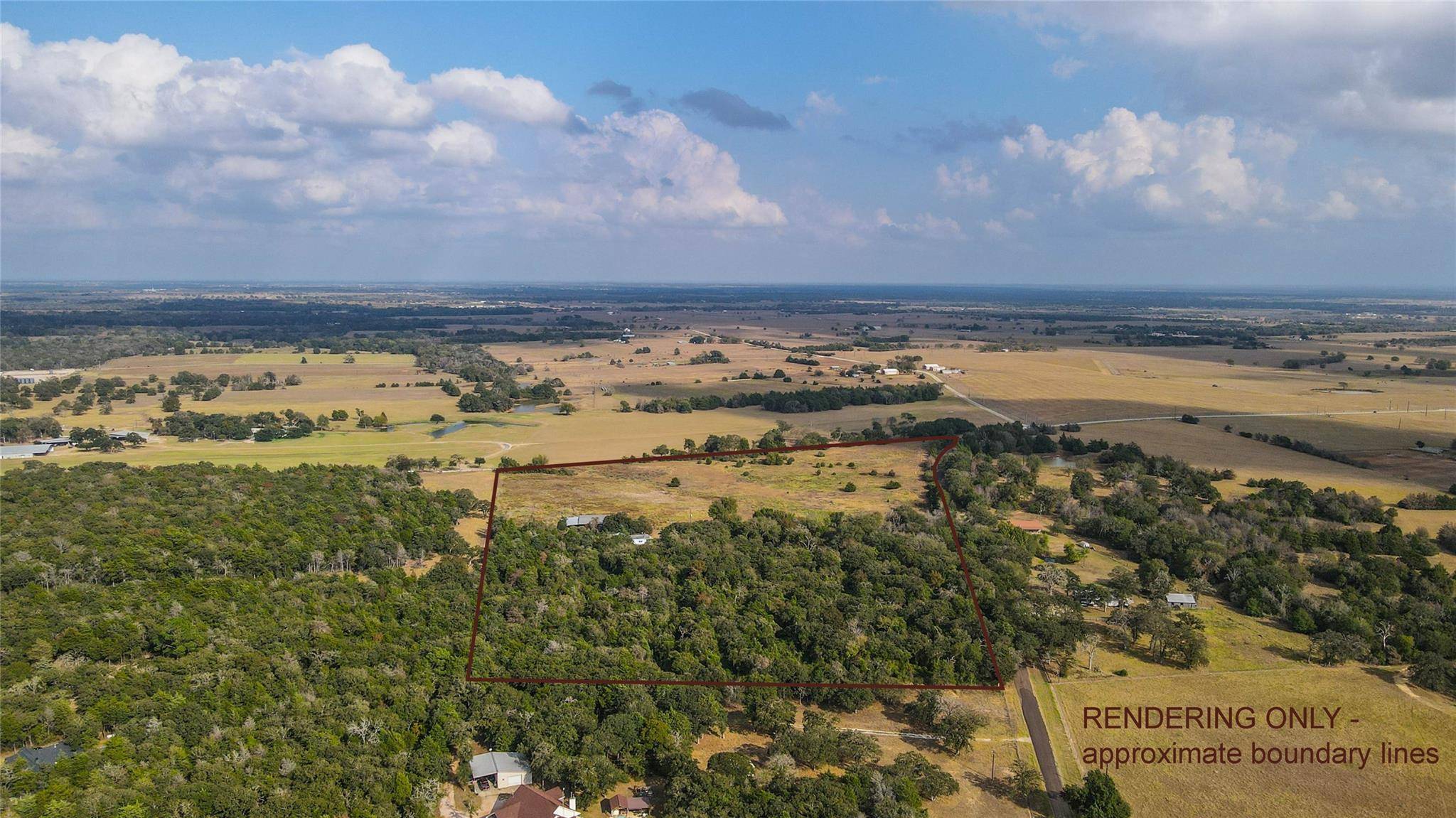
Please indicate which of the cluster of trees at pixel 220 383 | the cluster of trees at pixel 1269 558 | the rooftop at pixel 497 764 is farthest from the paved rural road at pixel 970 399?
the cluster of trees at pixel 220 383

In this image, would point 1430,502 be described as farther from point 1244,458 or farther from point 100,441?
point 100,441

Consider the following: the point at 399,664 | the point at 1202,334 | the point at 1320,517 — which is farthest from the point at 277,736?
the point at 1202,334

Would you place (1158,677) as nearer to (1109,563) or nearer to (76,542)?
(1109,563)

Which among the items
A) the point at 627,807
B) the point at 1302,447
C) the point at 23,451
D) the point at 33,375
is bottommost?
the point at 627,807

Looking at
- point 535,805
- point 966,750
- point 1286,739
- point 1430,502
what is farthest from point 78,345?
point 1430,502

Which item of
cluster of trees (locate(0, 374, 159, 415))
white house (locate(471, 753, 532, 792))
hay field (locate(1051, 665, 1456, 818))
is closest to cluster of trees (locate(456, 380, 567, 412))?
cluster of trees (locate(0, 374, 159, 415))

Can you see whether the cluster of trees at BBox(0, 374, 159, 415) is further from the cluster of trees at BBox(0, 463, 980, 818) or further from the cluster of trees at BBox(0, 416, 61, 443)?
the cluster of trees at BBox(0, 463, 980, 818)

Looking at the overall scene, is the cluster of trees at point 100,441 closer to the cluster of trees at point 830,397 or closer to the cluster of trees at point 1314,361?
the cluster of trees at point 830,397
